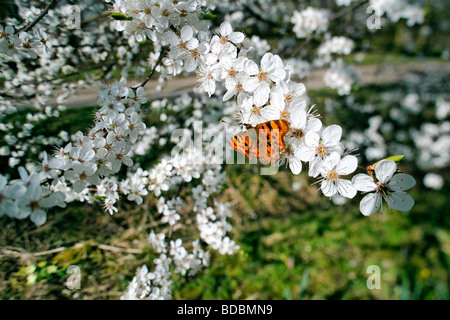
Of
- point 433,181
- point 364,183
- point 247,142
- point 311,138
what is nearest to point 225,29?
point 247,142

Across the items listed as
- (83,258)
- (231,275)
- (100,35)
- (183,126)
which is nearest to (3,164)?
(83,258)

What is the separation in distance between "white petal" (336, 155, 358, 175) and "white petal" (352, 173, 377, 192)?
61 millimetres

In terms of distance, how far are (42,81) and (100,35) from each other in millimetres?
593

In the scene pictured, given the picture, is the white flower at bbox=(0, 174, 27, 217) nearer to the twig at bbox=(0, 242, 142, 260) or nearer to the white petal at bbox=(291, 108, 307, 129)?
the white petal at bbox=(291, 108, 307, 129)

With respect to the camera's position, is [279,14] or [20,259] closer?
[20,259]

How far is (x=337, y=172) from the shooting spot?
3.96 ft

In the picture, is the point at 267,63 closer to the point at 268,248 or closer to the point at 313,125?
the point at 313,125

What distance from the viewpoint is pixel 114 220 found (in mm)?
A: 2486

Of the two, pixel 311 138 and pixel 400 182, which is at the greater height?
pixel 311 138

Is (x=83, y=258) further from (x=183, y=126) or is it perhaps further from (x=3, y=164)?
(x=183, y=126)

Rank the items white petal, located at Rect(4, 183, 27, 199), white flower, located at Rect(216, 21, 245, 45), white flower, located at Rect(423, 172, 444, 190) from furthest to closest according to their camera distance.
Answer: white flower, located at Rect(423, 172, 444, 190), white flower, located at Rect(216, 21, 245, 45), white petal, located at Rect(4, 183, 27, 199)

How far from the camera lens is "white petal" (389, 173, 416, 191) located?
1169mm

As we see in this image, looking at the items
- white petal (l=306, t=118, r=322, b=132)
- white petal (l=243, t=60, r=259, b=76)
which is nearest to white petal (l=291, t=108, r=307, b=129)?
white petal (l=306, t=118, r=322, b=132)

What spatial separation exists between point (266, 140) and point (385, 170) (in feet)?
1.76
